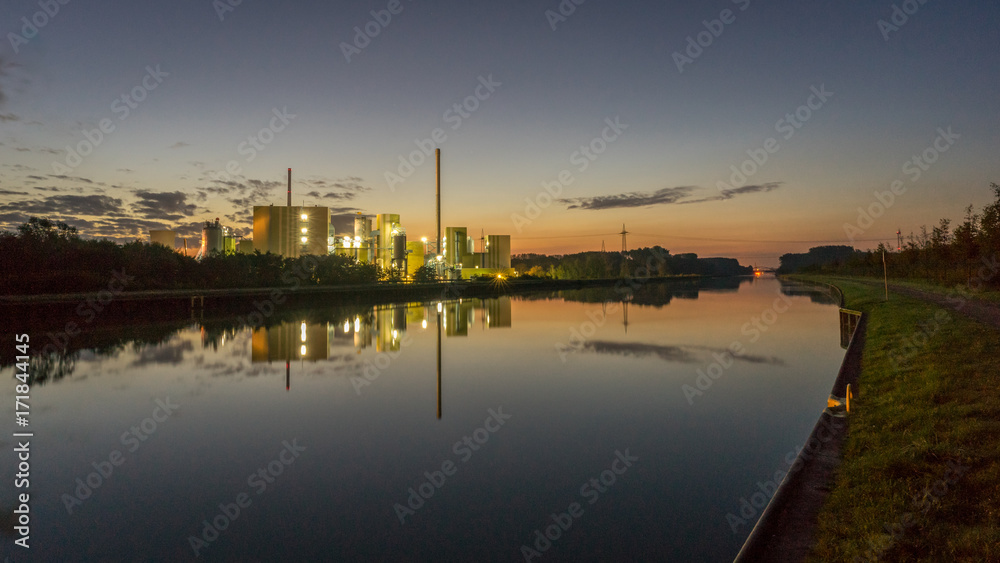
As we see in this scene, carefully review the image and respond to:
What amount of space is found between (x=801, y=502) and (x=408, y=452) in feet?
16.0

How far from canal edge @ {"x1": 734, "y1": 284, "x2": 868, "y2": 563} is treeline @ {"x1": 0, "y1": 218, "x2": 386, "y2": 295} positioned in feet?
129

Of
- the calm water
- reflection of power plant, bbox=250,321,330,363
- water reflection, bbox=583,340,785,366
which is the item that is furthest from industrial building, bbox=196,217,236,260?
water reflection, bbox=583,340,785,366

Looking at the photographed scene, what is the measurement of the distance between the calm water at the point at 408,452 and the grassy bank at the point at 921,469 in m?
0.98

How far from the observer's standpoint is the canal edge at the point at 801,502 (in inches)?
153

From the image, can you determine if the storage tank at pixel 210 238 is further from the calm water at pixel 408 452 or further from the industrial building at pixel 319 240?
the calm water at pixel 408 452

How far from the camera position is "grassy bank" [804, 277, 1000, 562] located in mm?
3785

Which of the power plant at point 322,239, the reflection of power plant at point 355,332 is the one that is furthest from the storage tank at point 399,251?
the reflection of power plant at point 355,332

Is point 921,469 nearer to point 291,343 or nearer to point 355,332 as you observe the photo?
point 291,343

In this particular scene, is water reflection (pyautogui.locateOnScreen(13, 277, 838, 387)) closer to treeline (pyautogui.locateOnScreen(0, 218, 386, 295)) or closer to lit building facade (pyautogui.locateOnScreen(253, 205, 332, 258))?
treeline (pyautogui.locateOnScreen(0, 218, 386, 295))

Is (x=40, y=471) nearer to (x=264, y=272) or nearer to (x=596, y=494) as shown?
(x=596, y=494)

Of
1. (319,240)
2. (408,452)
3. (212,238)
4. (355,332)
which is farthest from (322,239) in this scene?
(408,452)

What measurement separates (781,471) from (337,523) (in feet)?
17.4

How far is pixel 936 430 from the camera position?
19.7ft

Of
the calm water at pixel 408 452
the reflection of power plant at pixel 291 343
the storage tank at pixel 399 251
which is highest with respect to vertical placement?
the storage tank at pixel 399 251
